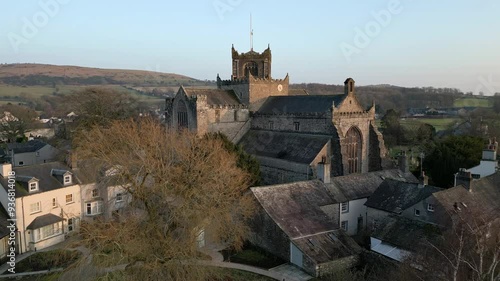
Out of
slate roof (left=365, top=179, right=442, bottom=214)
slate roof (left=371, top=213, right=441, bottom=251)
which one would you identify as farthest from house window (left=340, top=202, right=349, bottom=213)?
slate roof (left=371, top=213, right=441, bottom=251)

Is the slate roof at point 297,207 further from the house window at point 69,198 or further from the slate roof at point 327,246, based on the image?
the house window at point 69,198

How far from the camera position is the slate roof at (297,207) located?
25312mm

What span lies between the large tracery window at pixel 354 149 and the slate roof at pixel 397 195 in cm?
995

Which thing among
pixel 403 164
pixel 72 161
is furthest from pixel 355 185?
pixel 72 161

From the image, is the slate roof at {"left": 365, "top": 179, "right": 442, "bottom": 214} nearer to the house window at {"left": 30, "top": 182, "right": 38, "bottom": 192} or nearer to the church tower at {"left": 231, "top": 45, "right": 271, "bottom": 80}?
the house window at {"left": 30, "top": 182, "right": 38, "bottom": 192}

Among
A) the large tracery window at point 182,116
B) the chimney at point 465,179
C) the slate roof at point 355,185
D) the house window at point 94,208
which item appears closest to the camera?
the chimney at point 465,179

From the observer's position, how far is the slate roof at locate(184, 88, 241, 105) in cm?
4678

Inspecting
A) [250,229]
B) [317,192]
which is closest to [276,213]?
[250,229]

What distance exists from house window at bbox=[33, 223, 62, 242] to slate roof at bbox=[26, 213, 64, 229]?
1.39 ft

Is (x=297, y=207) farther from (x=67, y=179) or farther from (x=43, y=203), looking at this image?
(x=43, y=203)

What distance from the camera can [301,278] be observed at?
22.5 m

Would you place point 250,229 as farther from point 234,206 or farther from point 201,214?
point 201,214

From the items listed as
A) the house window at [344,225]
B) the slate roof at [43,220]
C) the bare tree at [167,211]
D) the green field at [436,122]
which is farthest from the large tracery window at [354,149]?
the green field at [436,122]

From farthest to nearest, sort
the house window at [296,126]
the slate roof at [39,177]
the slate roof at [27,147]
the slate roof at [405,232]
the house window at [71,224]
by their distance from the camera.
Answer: the slate roof at [27,147], the house window at [296,126], the house window at [71,224], the slate roof at [39,177], the slate roof at [405,232]
